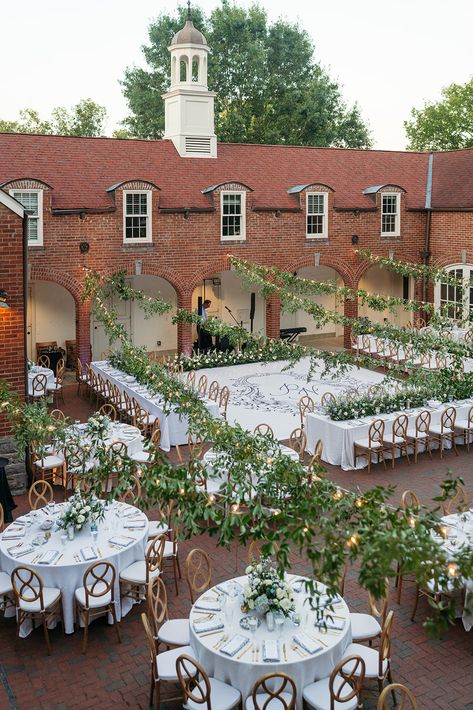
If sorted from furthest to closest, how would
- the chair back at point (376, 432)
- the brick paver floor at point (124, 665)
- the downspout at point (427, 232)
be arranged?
the downspout at point (427, 232) < the chair back at point (376, 432) < the brick paver floor at point (124, 665)

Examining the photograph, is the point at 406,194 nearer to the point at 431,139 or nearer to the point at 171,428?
the point at 171,428

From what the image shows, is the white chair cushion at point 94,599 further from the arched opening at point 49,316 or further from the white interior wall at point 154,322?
the white interior wall at point 154,322

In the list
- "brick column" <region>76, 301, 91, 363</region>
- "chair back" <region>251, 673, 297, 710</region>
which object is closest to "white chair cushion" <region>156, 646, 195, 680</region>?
"chair back" <region>251, 673, 297, 710</region>

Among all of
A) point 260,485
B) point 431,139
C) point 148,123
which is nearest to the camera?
point 260,485

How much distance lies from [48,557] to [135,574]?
1100 mm

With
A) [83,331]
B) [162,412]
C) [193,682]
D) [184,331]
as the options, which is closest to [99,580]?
[193,682]

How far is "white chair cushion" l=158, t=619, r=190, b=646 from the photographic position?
8.30 m

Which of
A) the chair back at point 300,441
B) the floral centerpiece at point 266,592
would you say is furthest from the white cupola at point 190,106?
the floral centerpiece at point 266,592

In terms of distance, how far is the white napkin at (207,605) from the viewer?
8.28 meters

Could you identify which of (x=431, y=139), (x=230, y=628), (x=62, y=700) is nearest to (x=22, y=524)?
(x=62, y=700)

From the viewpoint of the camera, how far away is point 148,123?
42.5 metres

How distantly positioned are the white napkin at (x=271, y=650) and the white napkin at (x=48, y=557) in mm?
3130

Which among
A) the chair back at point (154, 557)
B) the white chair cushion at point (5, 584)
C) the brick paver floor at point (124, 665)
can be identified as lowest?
the brick paver floor at point (124, 665)

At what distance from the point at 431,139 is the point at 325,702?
145 ft
